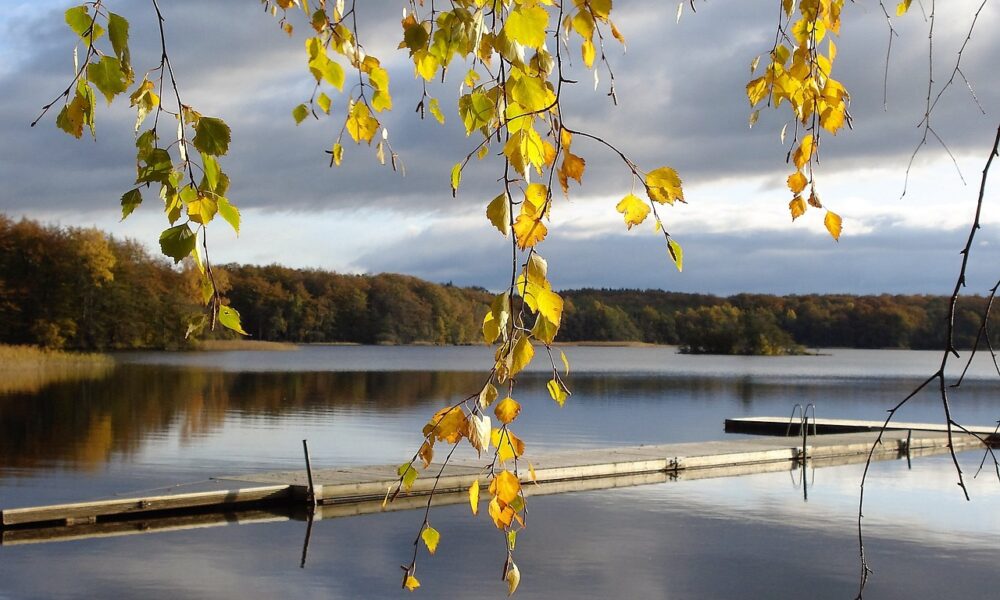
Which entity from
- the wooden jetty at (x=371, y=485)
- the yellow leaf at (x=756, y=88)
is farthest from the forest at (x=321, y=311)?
the yellow leaf at (x=756, y=88)

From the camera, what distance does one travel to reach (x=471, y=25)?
5.81 ft

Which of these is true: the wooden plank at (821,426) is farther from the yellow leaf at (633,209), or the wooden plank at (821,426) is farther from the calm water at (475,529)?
the yellow leaf at (633,209)

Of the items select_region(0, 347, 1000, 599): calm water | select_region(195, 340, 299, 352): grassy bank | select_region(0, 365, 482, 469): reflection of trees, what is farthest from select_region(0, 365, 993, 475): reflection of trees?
select_region(195, 340, 299, 352): grassy bank

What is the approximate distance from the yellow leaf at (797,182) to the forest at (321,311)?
118 ft

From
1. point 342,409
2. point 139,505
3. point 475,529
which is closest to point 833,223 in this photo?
point 139,505

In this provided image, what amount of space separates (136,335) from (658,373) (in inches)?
1197

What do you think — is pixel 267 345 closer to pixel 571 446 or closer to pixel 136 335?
pixel 136 335

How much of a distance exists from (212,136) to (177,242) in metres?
0.18

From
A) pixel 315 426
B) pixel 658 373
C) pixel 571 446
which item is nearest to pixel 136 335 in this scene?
pixel 658 373

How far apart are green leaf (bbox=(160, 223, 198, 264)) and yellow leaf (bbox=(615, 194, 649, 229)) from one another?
0.69 metres

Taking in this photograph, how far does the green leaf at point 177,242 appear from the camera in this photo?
1.82 meters

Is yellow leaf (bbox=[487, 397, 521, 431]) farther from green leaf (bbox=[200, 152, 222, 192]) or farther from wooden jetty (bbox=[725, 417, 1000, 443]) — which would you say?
wooden jetty (bbox=[725, 417, 1000, 443])

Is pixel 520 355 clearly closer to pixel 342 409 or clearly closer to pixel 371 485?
pixel 371 485

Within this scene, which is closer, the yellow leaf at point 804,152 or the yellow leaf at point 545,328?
the yellow leaf at point 545,328
